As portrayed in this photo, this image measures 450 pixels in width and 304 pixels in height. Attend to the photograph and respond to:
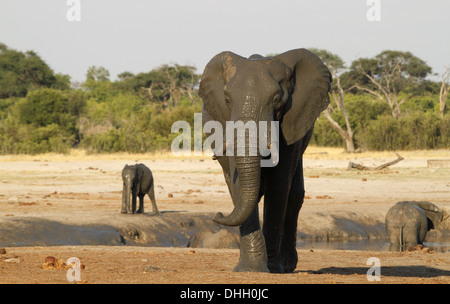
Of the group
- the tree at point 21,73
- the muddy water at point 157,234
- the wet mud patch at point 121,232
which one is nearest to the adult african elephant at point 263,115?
the wet mud patch at point 121,232

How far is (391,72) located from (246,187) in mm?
53292

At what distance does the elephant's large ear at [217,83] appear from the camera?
270 inches

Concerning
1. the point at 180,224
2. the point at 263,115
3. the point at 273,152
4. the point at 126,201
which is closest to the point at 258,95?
the point at 263,115

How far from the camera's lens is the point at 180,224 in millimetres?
13773

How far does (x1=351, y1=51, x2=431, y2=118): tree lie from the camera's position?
184 feet

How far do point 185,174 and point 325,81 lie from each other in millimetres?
17550

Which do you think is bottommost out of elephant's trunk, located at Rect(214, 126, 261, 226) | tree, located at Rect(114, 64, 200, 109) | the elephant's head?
elephant's trunk, located at Rect(214, 126, 261, 226)

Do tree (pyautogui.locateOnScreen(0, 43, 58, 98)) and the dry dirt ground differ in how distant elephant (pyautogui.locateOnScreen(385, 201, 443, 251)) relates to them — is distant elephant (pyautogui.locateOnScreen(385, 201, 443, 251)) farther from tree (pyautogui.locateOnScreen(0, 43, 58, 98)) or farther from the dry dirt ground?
tree (pyautogui.locateOnScreen(0, 43, 58, 98))

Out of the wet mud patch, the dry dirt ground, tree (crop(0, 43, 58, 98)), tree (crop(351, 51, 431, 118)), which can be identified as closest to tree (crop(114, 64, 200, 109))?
tree (crop(0, 43, 58, 98))

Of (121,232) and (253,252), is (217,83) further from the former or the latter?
(121,232)

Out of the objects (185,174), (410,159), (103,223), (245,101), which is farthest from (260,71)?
→ (410,159)

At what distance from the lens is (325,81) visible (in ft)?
23.9

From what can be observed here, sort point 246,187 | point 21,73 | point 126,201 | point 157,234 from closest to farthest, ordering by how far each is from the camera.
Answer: point 246,187
point 157,234
point 126,201
point 21,73

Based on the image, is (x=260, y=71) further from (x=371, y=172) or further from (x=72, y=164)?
→ (x=72, y=164)
